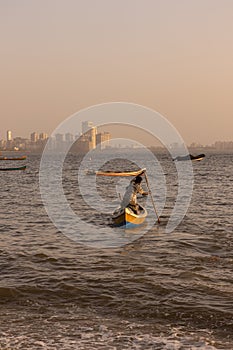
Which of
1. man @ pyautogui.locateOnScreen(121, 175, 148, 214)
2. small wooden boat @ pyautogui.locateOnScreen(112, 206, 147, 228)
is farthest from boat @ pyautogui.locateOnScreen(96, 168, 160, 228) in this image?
man @ pyautogui.locateOnScreen(121, 175, 148, 214)

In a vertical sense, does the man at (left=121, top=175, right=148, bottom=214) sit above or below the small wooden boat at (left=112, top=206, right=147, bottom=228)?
above

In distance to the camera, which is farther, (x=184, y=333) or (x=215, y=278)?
(x=215, y=278)

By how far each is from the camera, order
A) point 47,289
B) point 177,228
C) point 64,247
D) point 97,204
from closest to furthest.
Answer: point 47,289 < point 64,247 < point 177,228 < point 97,204

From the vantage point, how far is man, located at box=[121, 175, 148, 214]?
2433 centimetres

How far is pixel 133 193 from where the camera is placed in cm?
2472

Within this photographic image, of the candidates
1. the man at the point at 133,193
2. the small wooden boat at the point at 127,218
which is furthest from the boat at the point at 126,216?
the man at the point at 133,193

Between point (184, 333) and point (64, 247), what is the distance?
10426 millimetres

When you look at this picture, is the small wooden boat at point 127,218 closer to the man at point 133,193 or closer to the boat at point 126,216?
the boat at point 126,216

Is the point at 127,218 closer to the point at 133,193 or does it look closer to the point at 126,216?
the point at 126,216

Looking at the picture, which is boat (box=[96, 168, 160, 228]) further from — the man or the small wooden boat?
the man

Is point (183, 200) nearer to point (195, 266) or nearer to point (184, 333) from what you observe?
point (195, 266)

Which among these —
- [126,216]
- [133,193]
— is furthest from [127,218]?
[133,193]

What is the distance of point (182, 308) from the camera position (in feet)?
39.1

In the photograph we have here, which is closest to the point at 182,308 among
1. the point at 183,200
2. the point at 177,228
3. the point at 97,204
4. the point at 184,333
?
the point at 184,333
